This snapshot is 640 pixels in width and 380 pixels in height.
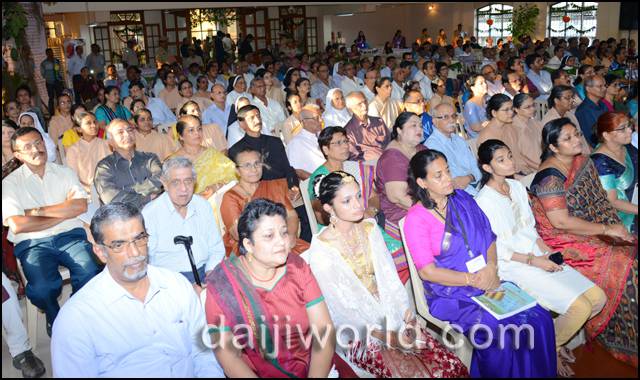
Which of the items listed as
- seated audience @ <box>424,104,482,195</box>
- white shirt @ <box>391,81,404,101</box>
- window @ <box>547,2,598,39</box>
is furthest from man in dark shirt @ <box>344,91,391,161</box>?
window @ <box>547,2,598,39</box>

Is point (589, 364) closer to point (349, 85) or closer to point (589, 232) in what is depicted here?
point (589, 232)

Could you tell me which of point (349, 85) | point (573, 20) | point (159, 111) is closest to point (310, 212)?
point (159, 111)

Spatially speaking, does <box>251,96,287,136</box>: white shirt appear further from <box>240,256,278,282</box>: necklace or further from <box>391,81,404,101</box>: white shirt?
<box>240,256,278,282</box>: necklace

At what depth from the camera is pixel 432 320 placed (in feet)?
9.06

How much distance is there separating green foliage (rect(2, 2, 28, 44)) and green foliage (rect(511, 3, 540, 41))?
49.4 ft

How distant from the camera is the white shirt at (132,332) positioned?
2.05 metres

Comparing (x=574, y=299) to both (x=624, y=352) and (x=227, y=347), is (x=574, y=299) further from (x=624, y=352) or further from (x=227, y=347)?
(x=227, y=347)

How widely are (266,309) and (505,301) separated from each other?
112 centimetres

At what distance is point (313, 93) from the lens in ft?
29.3

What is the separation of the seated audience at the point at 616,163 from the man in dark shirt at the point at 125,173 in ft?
8.76

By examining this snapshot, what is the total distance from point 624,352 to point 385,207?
144cm

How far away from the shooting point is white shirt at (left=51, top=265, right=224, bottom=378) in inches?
80.7

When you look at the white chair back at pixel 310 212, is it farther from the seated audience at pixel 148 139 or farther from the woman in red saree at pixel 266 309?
the seated audience at pixel 148 139

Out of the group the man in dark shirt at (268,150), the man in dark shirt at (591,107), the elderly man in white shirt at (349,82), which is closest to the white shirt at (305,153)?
the man in dark shirt at (268,150)
